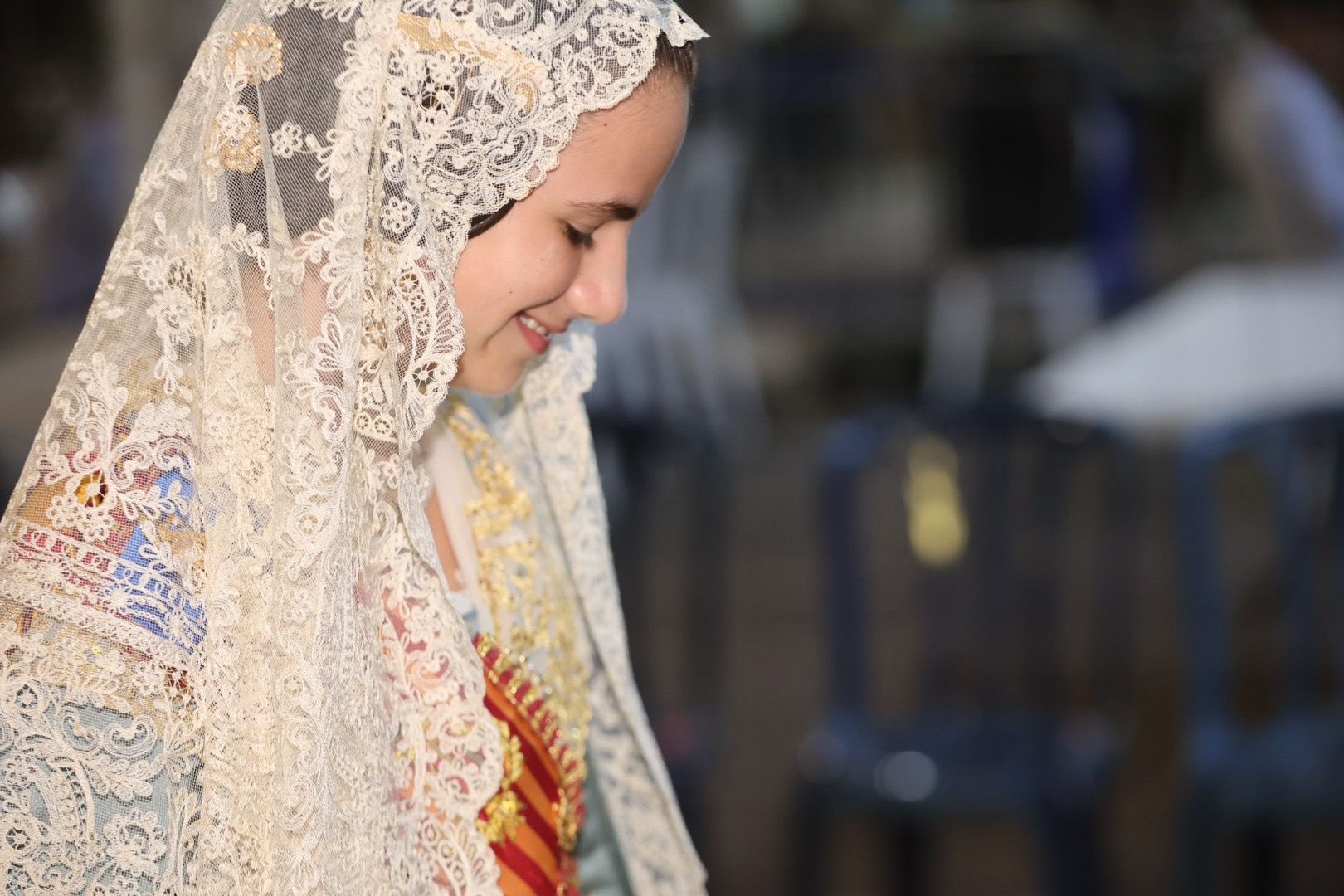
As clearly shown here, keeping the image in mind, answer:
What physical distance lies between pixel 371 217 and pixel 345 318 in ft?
0.24

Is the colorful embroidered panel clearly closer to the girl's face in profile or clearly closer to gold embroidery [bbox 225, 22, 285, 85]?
the girl's face in profile

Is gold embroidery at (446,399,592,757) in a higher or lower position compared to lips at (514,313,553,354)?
lower

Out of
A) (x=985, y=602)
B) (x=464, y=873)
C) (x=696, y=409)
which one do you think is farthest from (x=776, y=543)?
(x=464, y=873)

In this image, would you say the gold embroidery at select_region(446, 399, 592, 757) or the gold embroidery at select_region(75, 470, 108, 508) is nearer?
the gold embroidery at select_region(75, 470, 108, 508)

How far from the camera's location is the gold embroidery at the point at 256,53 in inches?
36.4

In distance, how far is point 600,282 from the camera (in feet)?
3.58

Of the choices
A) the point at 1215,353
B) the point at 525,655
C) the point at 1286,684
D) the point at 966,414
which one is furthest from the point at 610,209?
the point at 1215,353

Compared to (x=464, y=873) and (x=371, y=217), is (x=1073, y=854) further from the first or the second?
(x=371, y=217)

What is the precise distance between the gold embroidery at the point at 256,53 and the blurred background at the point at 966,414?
168cm

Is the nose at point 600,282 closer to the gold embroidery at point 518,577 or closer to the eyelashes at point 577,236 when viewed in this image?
the eyelashes at point 577,236

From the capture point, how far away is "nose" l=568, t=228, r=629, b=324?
1090 mm

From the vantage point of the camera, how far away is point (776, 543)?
468cm

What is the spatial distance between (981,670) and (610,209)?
68.9 inches

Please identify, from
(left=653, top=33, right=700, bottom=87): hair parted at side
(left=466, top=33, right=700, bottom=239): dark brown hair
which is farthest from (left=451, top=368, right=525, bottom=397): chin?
(left=653, top=33, right=700, bottom=87): hair parted at side
